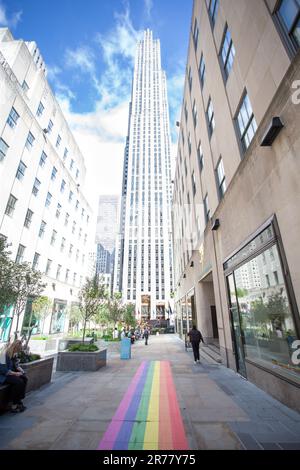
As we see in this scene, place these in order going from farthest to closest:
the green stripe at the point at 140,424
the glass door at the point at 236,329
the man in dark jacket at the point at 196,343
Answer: the man in dark jacket at the point at 196,343
the glass door at the point at 236,329
the green stripe at the point at 140,424

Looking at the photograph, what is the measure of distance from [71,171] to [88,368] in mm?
34686

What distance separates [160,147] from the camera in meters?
135

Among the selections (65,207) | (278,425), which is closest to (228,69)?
(278,425)

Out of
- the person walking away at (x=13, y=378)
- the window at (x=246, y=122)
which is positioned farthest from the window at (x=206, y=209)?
the person walking away at (x=13, y=378)

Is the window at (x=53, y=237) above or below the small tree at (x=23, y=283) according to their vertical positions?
above

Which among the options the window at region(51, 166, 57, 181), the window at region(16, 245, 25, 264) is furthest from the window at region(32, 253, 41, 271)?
the window at region(51, 166, 57, 181)

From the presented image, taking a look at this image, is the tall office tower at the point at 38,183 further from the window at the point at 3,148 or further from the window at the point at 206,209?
the window at the point at 206,209

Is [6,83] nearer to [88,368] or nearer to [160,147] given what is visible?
[88,368]

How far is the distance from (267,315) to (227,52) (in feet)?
41.5

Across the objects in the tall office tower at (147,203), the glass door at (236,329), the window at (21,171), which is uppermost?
the tall office tower at (147,203)

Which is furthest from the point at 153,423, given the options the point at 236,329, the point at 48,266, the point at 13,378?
the point at 48,266

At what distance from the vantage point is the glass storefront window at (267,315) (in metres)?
6.09

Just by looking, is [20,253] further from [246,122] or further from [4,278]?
[246,122]
